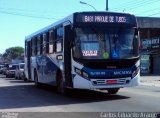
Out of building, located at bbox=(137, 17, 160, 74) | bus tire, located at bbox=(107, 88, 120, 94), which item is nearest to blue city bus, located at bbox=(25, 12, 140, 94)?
bus tire, located at bbox=(107, 88, 120, 94)

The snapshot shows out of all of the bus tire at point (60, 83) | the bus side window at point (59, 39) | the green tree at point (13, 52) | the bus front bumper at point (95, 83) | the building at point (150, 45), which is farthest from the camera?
the green tree at point (13, 52)

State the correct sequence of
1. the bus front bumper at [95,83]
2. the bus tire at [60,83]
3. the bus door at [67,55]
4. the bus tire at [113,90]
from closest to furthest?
1. the bus front bumper at [95,83]
2. the bus door at [67,55]
3. the bus tire at [60,83]
4. the bus tire at [113,90]

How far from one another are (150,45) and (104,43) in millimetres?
38785

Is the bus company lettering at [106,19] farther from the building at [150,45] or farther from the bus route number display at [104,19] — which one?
the building at [150,45]

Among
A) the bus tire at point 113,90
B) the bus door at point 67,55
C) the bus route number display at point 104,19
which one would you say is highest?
the bus route number display at point 104,19

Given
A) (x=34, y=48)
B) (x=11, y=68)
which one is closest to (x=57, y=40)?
A: (x=34, y=48)

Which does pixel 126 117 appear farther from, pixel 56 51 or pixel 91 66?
pixel 56 51

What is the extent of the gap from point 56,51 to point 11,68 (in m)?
32.6

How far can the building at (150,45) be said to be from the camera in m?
53.3

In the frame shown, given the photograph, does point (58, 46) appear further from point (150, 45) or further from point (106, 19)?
point (150, 45)

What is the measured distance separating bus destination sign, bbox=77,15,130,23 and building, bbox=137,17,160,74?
3625 centimetres

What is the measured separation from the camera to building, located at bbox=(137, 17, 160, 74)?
53.3 m

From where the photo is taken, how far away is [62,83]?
1845 centimetres

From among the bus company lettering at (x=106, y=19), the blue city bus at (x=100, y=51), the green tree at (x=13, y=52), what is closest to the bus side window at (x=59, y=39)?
the blue city bus at (x=100, y=51)
